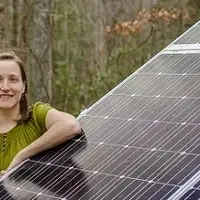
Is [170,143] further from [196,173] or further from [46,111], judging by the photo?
[46,111]

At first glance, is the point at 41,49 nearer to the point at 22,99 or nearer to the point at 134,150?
the point at 22,99

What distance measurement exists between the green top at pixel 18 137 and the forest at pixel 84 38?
336 centimetres

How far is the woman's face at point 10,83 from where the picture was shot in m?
4.71

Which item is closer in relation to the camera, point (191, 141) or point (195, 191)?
point (195, 191)

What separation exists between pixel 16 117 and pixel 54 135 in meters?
0.42

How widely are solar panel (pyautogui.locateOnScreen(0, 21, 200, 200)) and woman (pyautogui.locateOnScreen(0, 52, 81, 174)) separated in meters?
0.19

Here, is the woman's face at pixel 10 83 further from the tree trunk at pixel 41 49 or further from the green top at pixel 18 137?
the tree trunk at pixel 41 49

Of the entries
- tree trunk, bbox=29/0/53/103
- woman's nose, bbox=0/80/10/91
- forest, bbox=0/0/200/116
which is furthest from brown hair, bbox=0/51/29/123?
tree trunk, bbox=29/0/53/103

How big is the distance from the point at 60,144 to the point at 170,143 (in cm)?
87

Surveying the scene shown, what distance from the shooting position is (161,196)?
3.50 m

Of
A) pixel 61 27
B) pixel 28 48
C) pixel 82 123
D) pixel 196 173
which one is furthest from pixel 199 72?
pixel 61 27

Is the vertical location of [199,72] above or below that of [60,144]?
above

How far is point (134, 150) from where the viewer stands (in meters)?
4.07

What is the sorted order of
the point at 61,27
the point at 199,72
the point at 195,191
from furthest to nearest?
the point at 61,27 → the point at 199,72 → the point at 195,191
